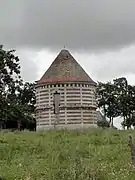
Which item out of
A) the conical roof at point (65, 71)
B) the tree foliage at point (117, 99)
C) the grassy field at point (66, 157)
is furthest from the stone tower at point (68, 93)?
the grassy field at point (66, 157)

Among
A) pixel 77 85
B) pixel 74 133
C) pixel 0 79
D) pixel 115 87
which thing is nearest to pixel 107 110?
pixel 115 87

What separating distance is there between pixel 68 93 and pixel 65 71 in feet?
7.73

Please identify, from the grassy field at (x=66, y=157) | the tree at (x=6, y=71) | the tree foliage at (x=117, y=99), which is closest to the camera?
the grassy field at (x=66, y=157)

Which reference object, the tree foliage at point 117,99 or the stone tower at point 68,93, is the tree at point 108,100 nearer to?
the tree foliage at point 117,99

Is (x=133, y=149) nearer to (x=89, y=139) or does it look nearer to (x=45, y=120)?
(x=89, y=139)

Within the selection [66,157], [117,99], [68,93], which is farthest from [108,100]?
[66,157]

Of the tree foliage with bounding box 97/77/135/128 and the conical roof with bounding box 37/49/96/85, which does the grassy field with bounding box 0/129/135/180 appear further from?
the tree foliage with bounding box 97/77/135/128

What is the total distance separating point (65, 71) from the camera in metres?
50.8

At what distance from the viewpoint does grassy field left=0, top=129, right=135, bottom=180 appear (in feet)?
28.2

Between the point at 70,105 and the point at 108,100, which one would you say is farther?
the point at 108,100

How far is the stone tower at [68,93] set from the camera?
50.0m

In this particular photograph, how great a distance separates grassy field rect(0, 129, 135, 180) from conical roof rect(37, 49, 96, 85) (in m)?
30.6

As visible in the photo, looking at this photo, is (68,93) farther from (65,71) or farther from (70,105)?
(65,71)

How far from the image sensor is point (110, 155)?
13734 mm
